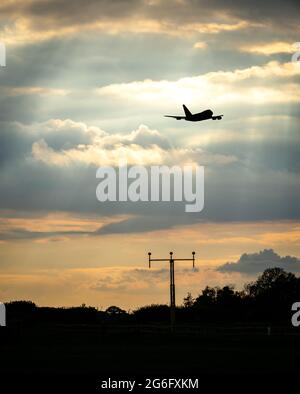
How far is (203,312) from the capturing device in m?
130

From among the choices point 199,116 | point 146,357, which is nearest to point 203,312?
point 199,116

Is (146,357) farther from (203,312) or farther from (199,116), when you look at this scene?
(203,312)

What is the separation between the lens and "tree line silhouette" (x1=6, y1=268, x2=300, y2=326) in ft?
369

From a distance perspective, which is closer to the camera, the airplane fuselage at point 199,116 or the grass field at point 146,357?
the grass field at point 146,357

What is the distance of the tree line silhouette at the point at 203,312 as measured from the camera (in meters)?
112

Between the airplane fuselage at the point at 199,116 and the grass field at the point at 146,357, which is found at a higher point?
the airplane fuselage at the point at 199,116

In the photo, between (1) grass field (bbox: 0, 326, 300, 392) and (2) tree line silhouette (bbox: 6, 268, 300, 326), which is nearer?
(1) grass field (bbox: 0, 326, 300, 392)

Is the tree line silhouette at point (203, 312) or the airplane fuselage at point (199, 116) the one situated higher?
the airplane fuselage at point (199, 116)

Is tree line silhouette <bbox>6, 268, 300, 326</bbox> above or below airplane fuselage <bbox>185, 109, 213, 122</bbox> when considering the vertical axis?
below

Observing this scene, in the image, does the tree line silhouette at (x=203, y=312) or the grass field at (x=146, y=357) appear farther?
the tree line silhouette at (x=203, y=312)

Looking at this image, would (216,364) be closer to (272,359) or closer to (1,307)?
(272,359)

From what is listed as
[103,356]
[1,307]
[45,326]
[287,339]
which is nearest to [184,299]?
[1,307]
